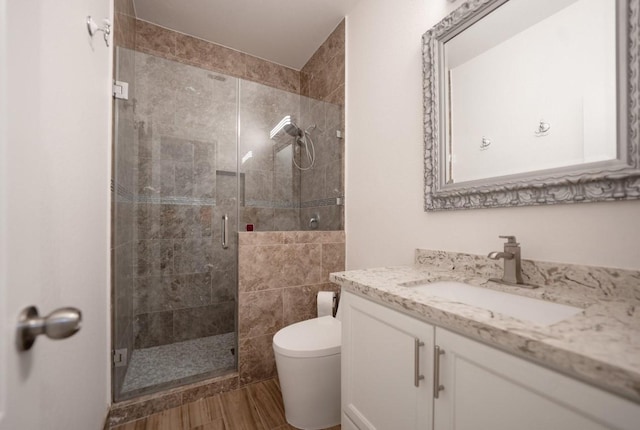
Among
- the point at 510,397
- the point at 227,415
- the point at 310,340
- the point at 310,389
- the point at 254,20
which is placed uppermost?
the point at 254,20

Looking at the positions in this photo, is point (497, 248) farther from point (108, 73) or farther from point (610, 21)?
point (108, 73)

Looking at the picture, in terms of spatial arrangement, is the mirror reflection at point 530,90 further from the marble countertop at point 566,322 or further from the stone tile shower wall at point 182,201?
the stone tile shower wall at point 182,201

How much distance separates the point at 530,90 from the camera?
0.97 metres

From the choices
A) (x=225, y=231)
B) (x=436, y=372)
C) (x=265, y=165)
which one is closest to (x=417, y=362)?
(x=436, y=372)

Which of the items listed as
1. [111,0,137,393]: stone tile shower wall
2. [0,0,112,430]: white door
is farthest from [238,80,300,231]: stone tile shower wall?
[0,0,112,430]: white door

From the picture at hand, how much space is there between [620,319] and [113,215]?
201cm

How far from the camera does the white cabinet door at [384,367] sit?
74 centimetres

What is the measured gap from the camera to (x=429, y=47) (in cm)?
130

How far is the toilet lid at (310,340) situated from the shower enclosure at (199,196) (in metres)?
0.53

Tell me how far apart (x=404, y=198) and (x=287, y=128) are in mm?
1188

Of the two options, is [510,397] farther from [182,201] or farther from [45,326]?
[182,201]

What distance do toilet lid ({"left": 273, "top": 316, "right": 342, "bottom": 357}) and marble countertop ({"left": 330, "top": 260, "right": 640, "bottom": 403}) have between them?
1.47 feet

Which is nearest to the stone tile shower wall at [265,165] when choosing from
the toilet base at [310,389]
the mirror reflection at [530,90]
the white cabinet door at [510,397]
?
the toilet base at [310,389]

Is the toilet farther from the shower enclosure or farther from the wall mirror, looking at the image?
the wall mirror
